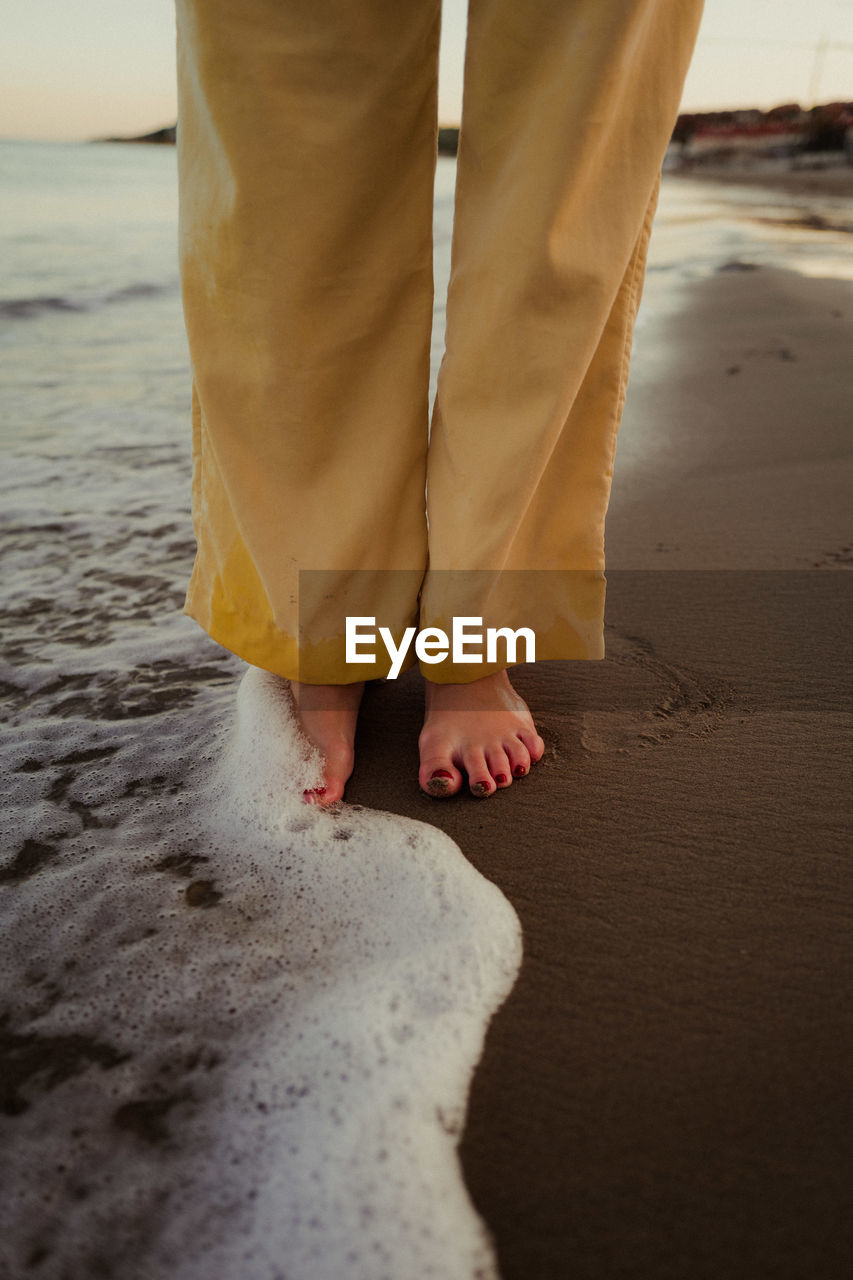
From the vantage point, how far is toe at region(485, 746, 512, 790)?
1101 mm

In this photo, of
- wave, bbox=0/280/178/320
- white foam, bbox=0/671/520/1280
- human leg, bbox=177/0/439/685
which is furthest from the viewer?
wave, bbox=0/280/178/320

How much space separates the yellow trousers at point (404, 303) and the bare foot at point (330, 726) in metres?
0.07

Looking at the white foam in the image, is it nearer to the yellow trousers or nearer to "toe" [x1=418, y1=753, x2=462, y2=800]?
"toe" [x1=418, y1=753, x2=462, y2=800]

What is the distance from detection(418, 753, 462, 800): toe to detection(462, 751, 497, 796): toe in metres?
0.02

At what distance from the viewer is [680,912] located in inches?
34.2

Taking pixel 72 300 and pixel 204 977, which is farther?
pixel 72 300

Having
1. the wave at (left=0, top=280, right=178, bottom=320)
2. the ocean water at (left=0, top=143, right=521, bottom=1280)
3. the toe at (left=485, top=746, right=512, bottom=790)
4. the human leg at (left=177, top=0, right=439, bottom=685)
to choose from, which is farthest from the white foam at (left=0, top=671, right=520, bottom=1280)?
the wave at (left=0, top=280, right=178, bottom=320)

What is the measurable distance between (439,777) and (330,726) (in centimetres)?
17

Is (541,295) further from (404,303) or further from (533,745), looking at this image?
(533,745)

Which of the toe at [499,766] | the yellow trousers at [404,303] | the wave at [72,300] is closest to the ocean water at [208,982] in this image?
the toe at [499,766]

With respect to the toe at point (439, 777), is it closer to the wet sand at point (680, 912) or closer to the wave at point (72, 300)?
the wet sand at point (680, 912)

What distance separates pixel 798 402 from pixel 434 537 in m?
1.75

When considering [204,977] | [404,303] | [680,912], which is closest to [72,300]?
[404,303]

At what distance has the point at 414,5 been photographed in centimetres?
86
